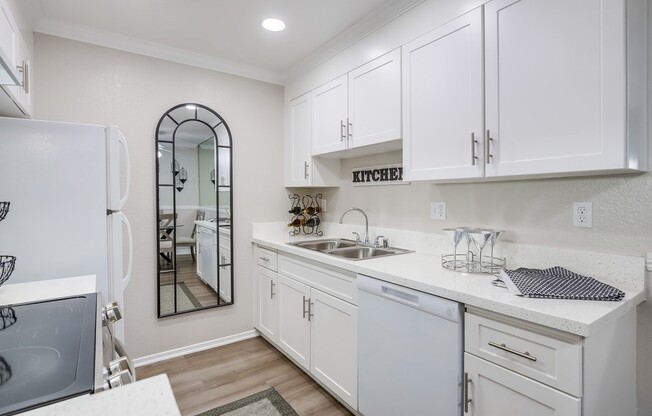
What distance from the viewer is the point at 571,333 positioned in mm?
1019

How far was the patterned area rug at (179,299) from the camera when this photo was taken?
2.64m

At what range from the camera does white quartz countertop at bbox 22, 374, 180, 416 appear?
0.54 m

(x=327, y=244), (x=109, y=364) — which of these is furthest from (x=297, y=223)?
(x=109, y=364)

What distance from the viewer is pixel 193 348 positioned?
2.76m

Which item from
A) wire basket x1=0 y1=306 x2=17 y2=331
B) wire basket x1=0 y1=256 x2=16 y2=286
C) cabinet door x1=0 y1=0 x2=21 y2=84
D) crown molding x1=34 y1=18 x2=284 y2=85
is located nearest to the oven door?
wire basket x1=0 y1=306 x2=17 y2=331

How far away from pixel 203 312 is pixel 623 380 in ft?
8.80

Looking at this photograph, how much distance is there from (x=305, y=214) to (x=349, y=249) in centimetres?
76

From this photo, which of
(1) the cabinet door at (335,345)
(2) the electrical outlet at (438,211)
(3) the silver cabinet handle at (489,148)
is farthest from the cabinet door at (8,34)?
(2) the electrical outlet at (438,211)

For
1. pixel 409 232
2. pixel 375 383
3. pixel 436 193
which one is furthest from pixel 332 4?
pixel 375 383

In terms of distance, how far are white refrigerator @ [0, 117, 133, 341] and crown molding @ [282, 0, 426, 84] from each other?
1.56 metres

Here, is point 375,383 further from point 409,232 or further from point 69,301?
point 69,301

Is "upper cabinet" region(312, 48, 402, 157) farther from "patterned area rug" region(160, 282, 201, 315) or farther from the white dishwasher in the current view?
"patterned area rug" region(160, 282, 201, 315)

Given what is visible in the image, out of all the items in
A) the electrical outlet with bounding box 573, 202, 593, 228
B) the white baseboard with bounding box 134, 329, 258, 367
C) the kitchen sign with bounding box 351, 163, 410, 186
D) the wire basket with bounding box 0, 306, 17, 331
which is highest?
the kitchen sign with bounding box 351, 163, 410, 186

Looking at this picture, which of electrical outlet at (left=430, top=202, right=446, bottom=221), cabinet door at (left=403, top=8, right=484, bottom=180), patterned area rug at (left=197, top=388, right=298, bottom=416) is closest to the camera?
cabinet door at (left=403, top=8, right=484, bottom=180)
